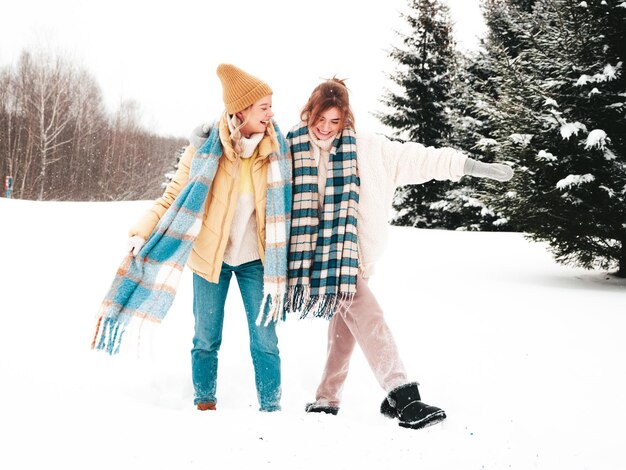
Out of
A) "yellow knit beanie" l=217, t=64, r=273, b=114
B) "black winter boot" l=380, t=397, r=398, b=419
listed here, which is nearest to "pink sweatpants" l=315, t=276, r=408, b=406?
"black winter boot" l=380, t=397, r=398, b=419

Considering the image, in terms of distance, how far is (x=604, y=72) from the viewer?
21.3ft

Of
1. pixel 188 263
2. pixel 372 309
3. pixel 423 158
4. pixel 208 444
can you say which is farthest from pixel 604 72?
pixel 208 444

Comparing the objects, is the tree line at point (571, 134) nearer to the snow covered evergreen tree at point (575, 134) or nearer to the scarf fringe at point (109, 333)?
the snow covered evergreen tree at point (575, 134)

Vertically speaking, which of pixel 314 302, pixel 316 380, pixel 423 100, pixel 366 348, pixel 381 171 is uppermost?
pixel 423 100

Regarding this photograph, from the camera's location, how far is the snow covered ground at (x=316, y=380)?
1886mm

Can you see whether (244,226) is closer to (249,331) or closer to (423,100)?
(249,331)

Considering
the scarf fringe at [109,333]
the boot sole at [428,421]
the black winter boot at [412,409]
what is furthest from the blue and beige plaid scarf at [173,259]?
the boot sole at [428,421]

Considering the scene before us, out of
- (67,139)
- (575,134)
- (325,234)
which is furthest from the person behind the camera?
(67,139)

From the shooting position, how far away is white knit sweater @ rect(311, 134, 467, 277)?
2564 mm

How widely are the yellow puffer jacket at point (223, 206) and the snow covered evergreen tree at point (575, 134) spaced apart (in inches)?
201

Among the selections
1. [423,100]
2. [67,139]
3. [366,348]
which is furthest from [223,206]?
[67,139]

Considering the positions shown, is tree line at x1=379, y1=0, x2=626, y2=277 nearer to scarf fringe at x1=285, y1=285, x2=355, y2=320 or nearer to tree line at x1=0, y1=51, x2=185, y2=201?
scarf fringe at x1=285, y1=285, x2=355, y2=320

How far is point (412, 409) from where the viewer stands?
2295mm

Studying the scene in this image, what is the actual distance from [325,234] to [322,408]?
2.94 feet
